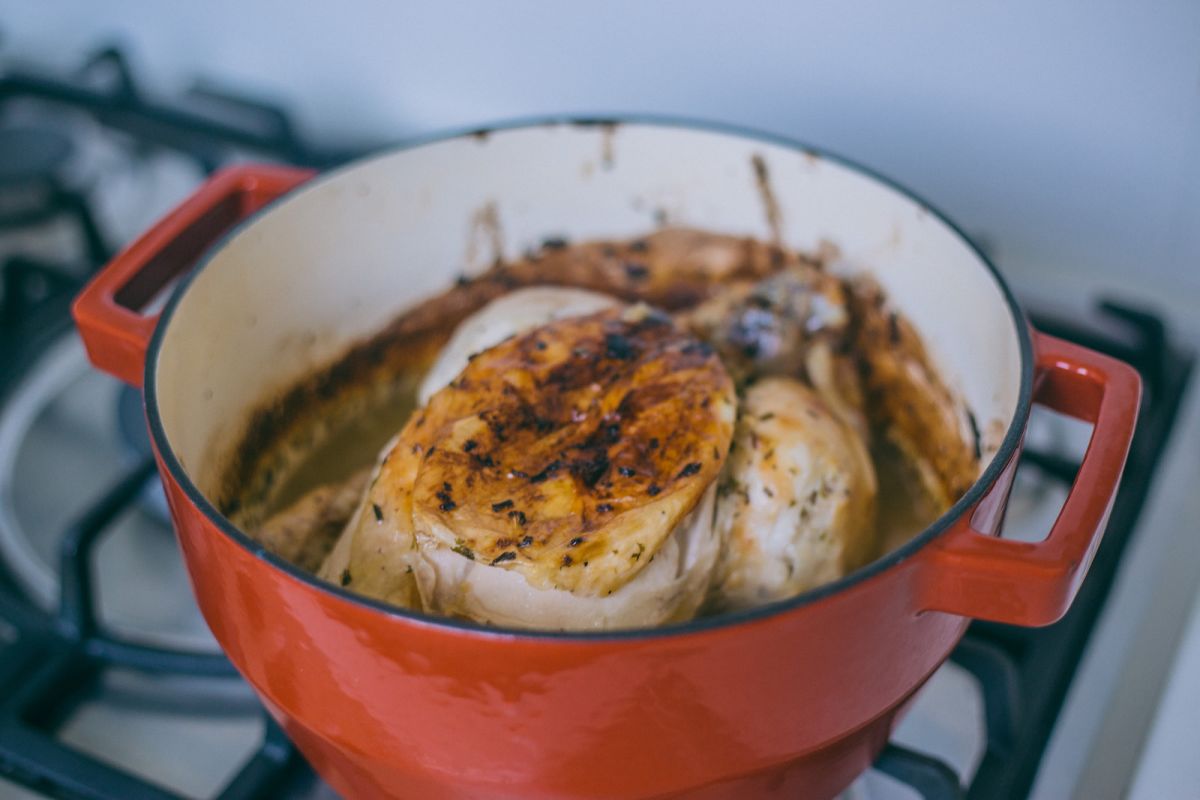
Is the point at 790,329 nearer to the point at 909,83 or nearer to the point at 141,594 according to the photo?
the point at 909,83

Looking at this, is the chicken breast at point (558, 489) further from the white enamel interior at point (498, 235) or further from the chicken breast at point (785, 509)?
the white enamel interior at point (498, 235)

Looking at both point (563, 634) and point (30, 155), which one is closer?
point (563, 634)

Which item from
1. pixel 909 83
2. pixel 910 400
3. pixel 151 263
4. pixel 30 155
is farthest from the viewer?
pixel 30 155

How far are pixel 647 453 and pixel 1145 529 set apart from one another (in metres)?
0.43

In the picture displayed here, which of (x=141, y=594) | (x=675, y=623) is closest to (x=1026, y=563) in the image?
(x=675, y=623)

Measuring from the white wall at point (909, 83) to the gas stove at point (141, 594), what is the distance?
9 cm

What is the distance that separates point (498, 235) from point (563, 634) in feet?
1.71

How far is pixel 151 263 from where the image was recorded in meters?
0.70

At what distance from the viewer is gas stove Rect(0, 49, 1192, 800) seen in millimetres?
682

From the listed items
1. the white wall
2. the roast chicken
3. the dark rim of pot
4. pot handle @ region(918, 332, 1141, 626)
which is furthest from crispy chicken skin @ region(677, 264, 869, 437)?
pot handle @ region(918, 332, 1141, 626)

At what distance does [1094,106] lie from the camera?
2.92 ft

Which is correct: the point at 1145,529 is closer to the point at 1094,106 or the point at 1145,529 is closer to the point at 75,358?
the point at 1094,106

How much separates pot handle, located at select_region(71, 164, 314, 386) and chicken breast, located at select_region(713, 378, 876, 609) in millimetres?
363

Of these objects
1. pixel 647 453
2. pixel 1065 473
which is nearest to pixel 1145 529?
pixel 1065 473
